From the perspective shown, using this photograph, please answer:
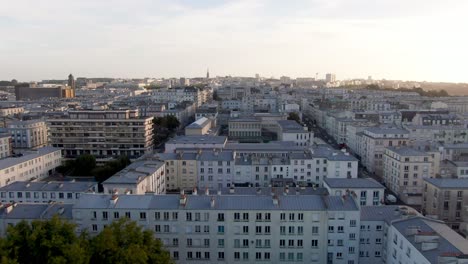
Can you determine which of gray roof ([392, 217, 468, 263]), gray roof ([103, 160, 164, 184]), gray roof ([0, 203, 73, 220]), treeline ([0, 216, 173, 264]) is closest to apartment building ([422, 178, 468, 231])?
gray roof ([392, 217, 468, 263])

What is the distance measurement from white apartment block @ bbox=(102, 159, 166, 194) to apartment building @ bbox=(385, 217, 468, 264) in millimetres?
22424

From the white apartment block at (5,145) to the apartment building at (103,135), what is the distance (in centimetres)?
707

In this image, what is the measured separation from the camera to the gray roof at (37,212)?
32375 mm

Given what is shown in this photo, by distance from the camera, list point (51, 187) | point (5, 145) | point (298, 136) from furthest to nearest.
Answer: point (298, 136) < point (5, 145) < point (51, 187)

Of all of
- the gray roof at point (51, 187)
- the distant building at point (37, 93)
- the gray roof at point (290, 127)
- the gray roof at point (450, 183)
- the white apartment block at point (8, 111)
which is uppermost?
the distant building at point (37, 93)

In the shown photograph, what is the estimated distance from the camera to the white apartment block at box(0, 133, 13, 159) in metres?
73.1

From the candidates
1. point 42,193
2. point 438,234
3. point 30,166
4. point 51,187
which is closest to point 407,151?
point 438,234

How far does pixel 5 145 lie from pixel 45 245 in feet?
193

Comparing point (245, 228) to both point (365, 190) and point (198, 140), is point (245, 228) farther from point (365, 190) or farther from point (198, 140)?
point (198, 140)

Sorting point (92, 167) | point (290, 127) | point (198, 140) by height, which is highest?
point (290, 127)

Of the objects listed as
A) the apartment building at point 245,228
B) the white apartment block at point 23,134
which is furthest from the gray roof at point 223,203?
the white apartment block at point 23,134

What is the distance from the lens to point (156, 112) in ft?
375

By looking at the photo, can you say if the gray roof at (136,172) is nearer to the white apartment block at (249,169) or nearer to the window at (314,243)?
the white apartment block at (249,169)

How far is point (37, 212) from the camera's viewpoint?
33.0m
